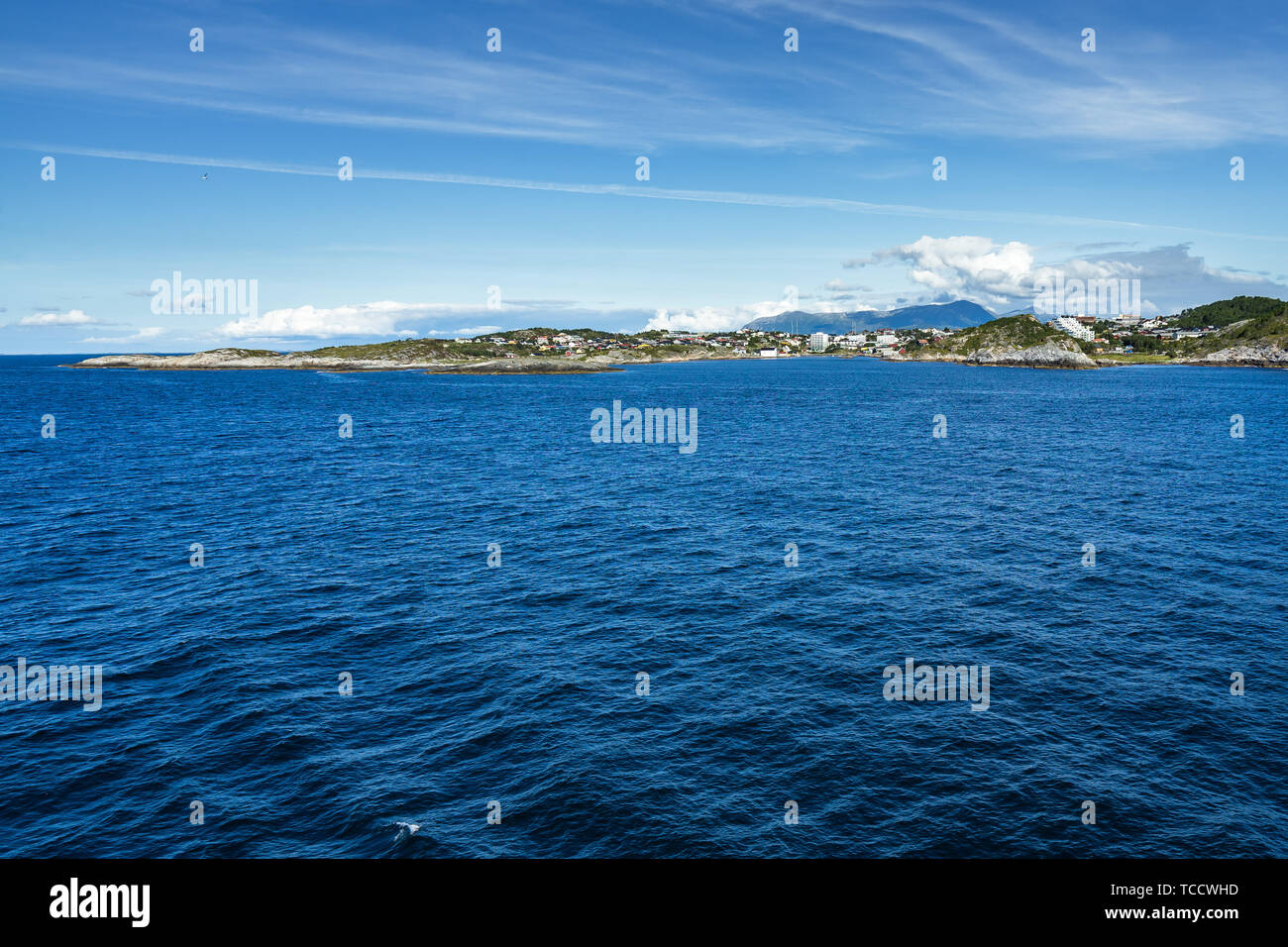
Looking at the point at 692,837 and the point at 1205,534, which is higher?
the point at 1205,534

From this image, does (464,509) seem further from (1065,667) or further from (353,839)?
(1065,667)

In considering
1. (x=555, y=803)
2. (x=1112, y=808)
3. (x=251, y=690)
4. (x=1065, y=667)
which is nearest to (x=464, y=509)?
(x=251, y=690)

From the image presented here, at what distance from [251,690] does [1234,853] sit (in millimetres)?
42357

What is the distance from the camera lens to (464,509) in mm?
74125

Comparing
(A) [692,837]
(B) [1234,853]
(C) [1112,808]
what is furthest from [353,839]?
(B) [1234,853]

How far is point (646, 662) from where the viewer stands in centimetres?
4022

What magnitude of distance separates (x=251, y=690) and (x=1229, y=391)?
770ft

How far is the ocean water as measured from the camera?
27375mm

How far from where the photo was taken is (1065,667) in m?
38.6

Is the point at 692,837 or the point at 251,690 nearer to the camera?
the point at 692,837

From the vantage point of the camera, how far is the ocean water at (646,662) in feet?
89.8
